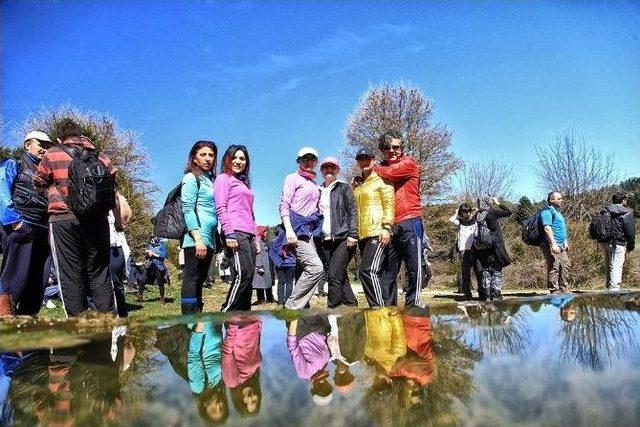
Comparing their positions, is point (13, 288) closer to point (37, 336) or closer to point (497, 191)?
point (37, 336)

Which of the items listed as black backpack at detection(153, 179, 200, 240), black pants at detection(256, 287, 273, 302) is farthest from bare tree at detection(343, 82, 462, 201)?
black backpack at detection(153, 179, 200, 240)

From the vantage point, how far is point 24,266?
168 inches

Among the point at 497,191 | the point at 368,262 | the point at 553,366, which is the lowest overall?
the point at 553,366

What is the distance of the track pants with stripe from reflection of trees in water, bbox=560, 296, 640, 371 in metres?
2.09

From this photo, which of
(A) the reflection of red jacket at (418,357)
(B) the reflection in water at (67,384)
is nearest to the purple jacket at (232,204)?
(A) the reflection of red jacket at (418,357)

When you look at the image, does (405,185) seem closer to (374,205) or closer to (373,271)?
(374,205)

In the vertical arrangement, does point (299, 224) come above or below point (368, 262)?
above

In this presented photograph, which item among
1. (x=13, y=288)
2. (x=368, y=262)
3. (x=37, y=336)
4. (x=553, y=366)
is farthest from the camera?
(x=368, y=262)

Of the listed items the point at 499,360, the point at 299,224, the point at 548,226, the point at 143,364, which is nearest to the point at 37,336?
the point at 143,364

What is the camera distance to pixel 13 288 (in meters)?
4.19

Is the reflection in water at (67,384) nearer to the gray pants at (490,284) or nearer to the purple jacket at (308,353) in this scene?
the purple jacket at (308,353)

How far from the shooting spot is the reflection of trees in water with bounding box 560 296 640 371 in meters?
1.49

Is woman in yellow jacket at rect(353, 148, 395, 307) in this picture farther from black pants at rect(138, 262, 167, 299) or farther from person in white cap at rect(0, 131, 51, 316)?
black pants at rect(138, 262, 167, 299)

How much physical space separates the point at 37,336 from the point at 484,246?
7540mm
